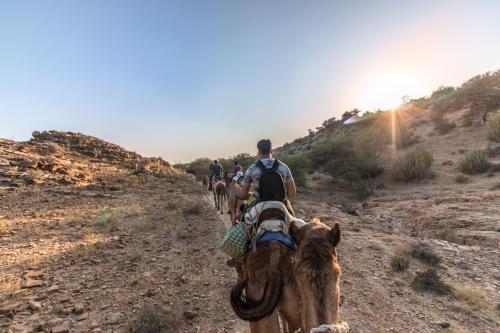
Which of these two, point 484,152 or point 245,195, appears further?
point 484,152

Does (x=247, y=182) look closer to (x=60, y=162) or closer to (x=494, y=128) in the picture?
(x=60, y=162)

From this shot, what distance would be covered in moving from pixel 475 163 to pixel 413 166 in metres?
4.40

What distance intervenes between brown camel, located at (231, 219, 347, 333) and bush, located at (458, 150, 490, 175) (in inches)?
1010

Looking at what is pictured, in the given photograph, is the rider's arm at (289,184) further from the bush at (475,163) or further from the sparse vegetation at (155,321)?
the bush at (475,163)

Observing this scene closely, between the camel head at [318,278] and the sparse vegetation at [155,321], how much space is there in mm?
4172

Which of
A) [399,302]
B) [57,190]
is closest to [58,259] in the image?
[399,302]

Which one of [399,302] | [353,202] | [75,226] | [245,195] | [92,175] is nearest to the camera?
[245,195]

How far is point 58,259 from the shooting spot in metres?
8.70

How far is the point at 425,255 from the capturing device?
31.3ft

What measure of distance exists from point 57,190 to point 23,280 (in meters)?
13.1

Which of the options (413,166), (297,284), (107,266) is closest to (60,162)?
(107,266)

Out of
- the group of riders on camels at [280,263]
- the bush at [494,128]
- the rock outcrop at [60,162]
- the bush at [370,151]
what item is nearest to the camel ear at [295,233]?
the group of riders on camels at [280,263]

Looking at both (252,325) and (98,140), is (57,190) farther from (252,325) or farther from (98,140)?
(98,140)

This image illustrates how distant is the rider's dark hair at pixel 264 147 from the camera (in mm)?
4246
